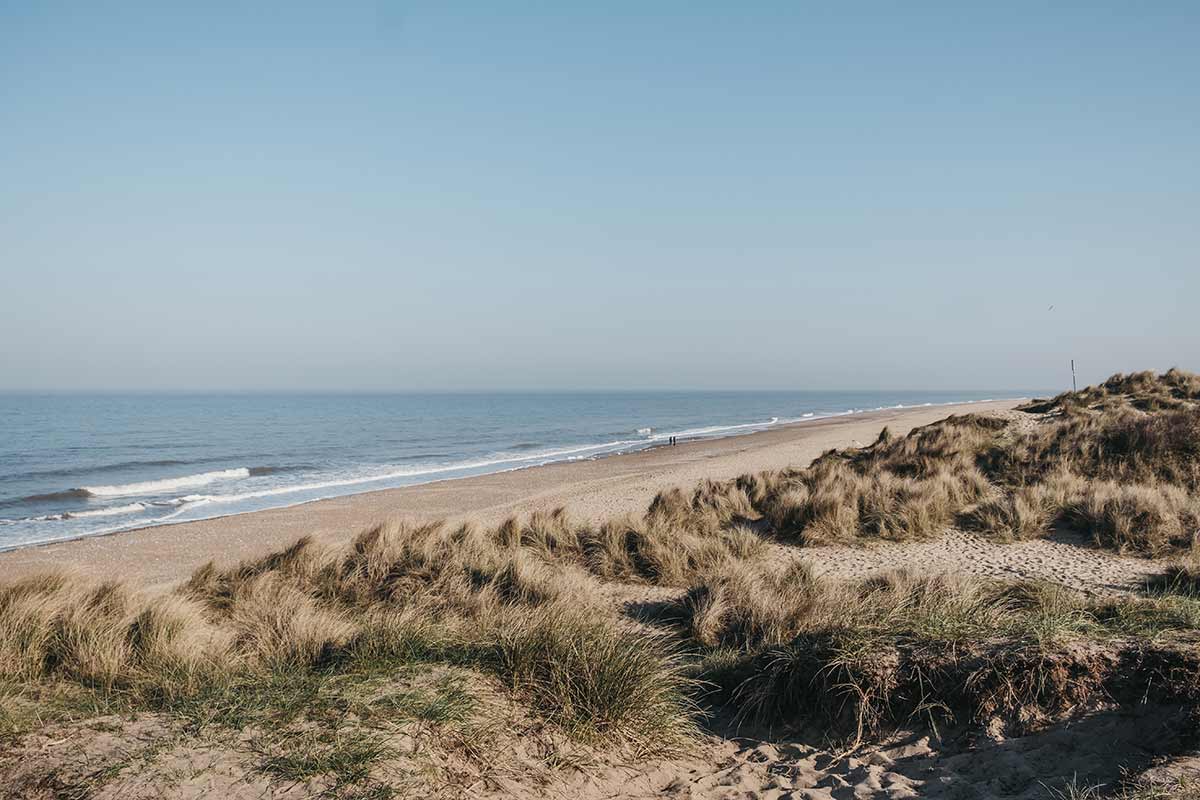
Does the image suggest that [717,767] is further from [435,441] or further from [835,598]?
[435,441]

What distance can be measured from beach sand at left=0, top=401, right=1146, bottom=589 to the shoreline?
0.12 feet

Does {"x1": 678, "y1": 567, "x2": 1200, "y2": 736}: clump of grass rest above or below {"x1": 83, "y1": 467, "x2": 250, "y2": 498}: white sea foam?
above

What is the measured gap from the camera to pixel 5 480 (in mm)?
28375

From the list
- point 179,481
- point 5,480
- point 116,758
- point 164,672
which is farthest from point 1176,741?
point 5,480

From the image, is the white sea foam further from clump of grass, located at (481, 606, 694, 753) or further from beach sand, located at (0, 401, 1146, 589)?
clump of grass, located at (481, 606, 694, 753)

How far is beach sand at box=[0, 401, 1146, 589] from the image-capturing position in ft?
35.0

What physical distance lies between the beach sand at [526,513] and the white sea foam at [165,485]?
823 cm

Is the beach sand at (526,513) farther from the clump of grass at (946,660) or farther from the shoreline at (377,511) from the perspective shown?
the clump of grass at (946,660)

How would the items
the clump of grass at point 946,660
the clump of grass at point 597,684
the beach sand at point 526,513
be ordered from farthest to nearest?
the beach sand at point 526,513 → the clump of grass at point 597,684 → the clump of grass at point 946,660

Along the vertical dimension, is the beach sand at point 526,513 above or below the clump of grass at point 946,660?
below

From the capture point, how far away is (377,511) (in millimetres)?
20938

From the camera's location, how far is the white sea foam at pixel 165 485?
26.3 metres

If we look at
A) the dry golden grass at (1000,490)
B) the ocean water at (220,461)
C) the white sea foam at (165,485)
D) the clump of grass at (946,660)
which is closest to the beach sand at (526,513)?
the dry golden grass at (1000,490)

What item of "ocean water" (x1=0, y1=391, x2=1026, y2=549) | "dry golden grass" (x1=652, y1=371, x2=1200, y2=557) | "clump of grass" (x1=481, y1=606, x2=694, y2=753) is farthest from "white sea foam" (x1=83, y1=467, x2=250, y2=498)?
"clump of grass" (x1=481, y1=606, x2=694, y2=753)
